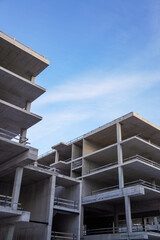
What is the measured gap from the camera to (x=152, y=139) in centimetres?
3600

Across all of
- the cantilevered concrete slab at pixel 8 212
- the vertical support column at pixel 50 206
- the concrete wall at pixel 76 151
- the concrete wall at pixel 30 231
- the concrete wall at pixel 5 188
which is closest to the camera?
the cantilevered concrete slab at pixel 8 212

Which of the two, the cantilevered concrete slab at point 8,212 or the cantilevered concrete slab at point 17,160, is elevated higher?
the cantilevered concrete slab at point 17,160

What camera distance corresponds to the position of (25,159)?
20594mm

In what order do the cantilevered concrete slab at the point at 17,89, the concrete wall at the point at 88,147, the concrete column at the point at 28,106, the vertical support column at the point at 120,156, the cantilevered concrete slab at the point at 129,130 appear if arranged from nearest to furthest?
1. the cantilevered concrete slab at the point at 17,89
2. the concrete column at the point at 28,106
3. the vertical support column at the point at 120,156
4. the cantilevered concrete slab at the point at 129,130
5. the concrete wall at the point at 88,147

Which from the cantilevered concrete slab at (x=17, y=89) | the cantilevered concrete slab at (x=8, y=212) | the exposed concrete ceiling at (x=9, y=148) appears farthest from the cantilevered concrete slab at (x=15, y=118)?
the cantilevered concrete slab at (x=8, y=212)

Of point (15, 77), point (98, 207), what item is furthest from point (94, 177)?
point (15, 77)

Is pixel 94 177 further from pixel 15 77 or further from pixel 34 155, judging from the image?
pixel 15 77

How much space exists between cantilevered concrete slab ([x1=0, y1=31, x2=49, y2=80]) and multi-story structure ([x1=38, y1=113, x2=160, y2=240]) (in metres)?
12.8

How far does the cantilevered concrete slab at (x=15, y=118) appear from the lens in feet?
74.5

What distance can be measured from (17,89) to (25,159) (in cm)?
789

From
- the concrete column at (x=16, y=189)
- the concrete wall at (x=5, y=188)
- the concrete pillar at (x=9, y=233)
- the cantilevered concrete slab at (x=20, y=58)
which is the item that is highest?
the cantilevered concrete slab at (x=20, y=58)

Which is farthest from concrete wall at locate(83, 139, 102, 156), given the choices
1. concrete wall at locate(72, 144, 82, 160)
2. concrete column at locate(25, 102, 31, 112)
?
concrete column at locate(25, 102, 31, 112)

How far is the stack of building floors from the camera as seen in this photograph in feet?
71.5

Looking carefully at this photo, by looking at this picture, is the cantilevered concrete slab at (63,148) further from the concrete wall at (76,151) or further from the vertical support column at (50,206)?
the vertical support column at (50,206)
